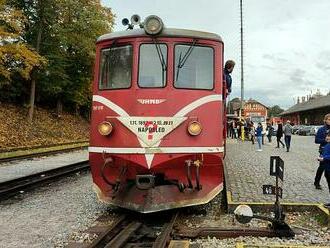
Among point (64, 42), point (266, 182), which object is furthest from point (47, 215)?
point (64, 42)

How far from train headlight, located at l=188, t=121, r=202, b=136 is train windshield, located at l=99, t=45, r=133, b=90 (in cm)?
132

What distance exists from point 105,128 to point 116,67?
1.23 meters

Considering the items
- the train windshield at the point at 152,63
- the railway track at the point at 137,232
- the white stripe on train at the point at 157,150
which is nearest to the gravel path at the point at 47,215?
the railway track at the point at 137,232

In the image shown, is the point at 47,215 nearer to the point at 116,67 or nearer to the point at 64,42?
the point at 116,67

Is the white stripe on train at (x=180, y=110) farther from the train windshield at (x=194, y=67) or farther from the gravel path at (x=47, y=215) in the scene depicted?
the gravel path at (x=47, y=215)

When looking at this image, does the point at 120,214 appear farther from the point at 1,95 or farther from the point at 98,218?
the point at 1,95

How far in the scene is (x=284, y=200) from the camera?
907cm

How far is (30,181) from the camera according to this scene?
41.2 feet

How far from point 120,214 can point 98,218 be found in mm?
493

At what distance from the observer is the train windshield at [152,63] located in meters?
8.32

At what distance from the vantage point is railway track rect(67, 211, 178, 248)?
21.7 ft

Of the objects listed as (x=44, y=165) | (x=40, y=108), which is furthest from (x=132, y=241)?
(x=40, y=108)

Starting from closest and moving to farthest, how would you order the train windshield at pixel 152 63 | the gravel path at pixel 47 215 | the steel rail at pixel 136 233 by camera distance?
the steel rail at pixel 136 233 → the gravel path at pixel 47 215 → the train windshield at pixel 152 63

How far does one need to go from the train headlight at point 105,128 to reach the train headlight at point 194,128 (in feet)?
4.37
